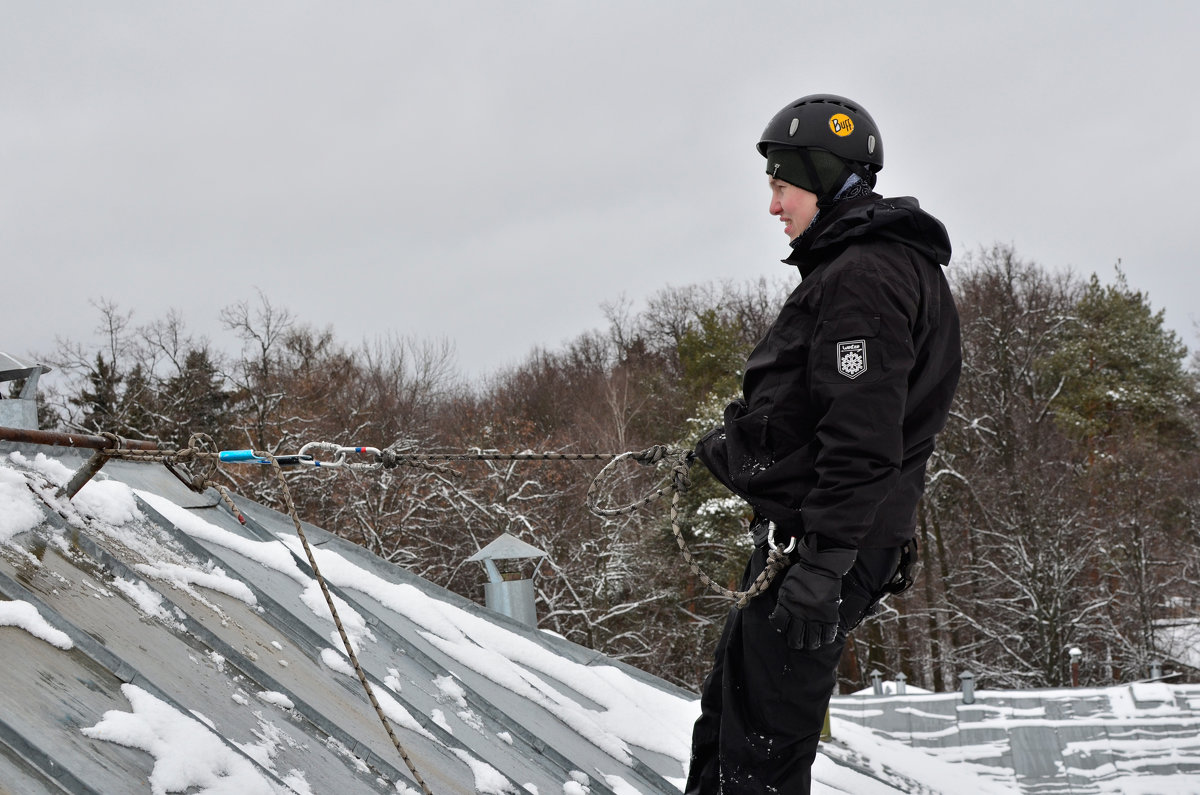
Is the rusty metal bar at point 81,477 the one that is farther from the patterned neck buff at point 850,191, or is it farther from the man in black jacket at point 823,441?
the patterned neck buff at point 850,191

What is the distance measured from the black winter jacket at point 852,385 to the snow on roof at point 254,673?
1351 millimetres

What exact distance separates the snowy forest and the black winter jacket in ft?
65.3

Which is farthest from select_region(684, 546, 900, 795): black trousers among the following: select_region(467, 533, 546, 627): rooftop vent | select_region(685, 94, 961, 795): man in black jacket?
select_region(467, 533, 546, 627): rooftop vent

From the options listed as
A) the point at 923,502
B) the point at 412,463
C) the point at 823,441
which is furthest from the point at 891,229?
the point at 923,502

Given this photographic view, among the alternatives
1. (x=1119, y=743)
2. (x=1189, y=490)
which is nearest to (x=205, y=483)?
(x=1119, y=743)

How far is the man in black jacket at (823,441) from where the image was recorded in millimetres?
2566

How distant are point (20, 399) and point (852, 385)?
10.2ft

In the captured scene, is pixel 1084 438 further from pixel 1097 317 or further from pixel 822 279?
pixel 822 279

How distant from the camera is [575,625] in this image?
83.6 ft

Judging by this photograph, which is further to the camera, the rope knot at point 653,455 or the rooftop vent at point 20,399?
the rooftop vent at point 20,399

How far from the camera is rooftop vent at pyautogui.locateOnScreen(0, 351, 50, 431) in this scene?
401cm

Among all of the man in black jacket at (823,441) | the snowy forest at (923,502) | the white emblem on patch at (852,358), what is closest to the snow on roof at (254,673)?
the man in black jacket at (823,441)

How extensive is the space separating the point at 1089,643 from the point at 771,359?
93.8ft

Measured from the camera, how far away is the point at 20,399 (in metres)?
4.03
